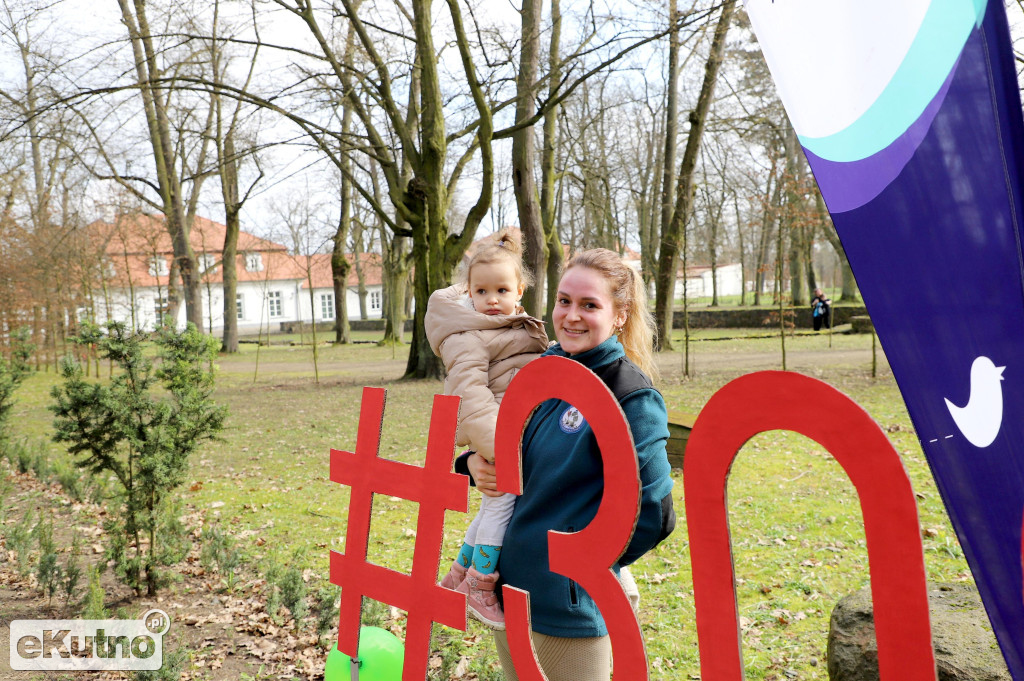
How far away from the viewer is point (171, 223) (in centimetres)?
2448

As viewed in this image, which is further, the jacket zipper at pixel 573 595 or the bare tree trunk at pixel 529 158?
the bare tree trunk at pixel 529 158

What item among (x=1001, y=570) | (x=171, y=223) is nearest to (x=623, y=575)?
(x=1001, y=570)

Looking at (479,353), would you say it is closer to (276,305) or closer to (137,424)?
(137,424)

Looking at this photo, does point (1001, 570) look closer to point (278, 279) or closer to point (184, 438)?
point (184, 438)

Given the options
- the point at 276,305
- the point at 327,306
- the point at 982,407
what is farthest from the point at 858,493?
the point at 327,306

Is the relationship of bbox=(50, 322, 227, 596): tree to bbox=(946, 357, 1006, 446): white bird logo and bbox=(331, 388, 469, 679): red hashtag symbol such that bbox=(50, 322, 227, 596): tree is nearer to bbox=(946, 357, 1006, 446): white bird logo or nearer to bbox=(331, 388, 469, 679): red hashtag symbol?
bbox=(331, 388, 469, 679): red hashtag symbol

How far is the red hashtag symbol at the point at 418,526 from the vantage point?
87.9 inches

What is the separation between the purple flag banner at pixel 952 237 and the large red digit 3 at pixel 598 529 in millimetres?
680

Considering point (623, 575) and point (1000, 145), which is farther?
point (623, 575)

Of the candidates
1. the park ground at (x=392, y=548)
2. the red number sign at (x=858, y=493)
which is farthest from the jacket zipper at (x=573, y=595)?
the park ground at (x=392, y=548)

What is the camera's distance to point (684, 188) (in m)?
15.4

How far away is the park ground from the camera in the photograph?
3.89 metres

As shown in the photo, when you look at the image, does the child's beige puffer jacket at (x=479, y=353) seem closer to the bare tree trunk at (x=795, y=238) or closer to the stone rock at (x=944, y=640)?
the stone rock at (x=944, y=640)

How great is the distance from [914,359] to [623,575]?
1227 millimetres
